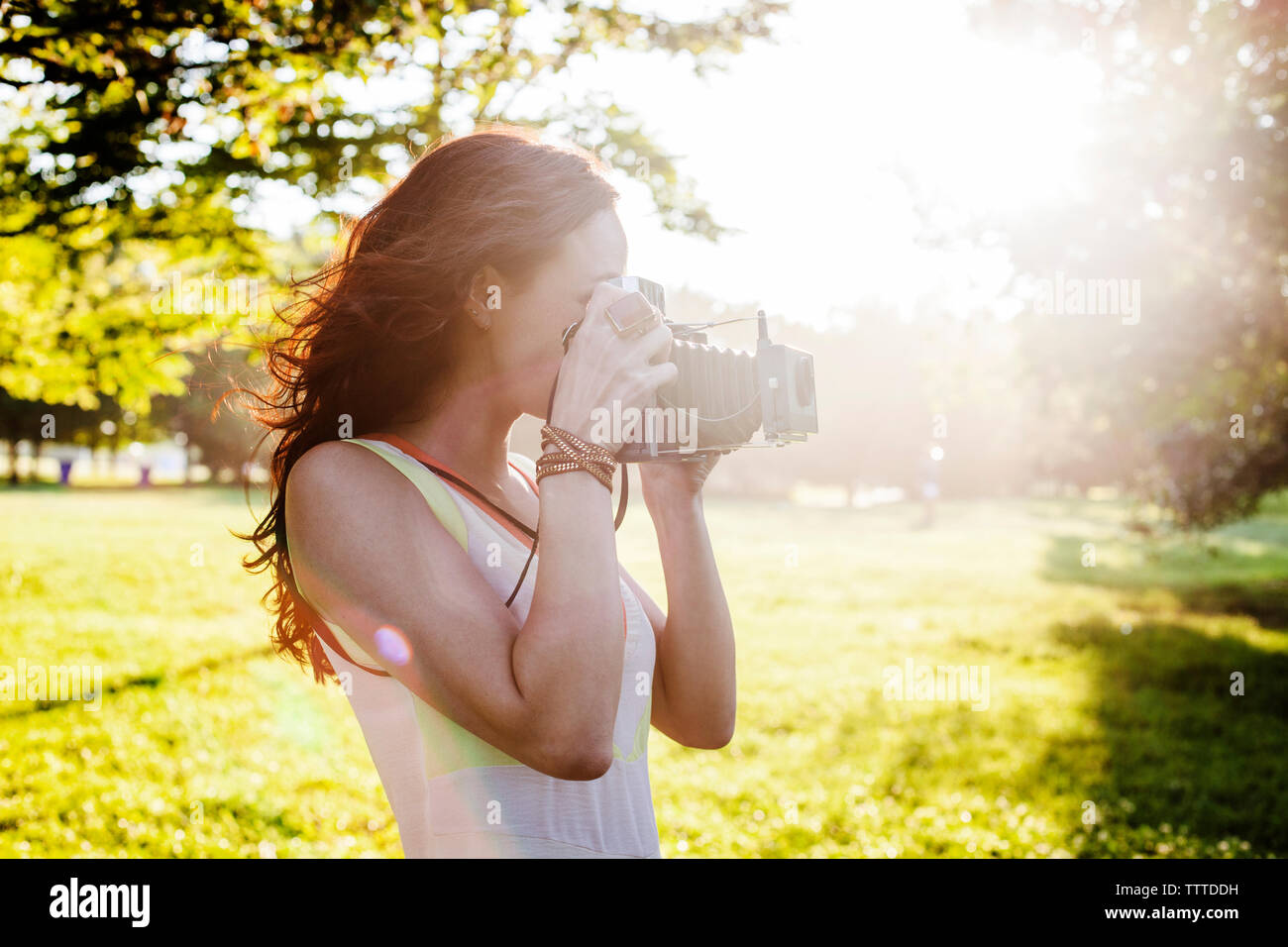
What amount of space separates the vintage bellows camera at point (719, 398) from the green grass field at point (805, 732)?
14.7ft

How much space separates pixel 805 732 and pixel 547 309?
308 inches

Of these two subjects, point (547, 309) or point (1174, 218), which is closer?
point (547, 309)

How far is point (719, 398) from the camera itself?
2156 mm

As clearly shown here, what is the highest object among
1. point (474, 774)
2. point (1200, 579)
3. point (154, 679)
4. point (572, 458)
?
point (572, 458)

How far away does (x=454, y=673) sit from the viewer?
5.22 ft

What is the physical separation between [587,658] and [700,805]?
227 inches

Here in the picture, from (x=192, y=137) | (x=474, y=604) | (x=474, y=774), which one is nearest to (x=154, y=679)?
(x=192, y=137)

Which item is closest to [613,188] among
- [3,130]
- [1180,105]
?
[3,130]

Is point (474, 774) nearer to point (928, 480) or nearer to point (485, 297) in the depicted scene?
point (485, 297)

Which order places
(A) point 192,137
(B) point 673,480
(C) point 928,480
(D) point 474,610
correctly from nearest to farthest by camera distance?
(D) point 474,610 → (B) point 673,480 → (A) point 192,137 → (C) point 928,480

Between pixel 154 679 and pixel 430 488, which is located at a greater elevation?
pixel 430 488

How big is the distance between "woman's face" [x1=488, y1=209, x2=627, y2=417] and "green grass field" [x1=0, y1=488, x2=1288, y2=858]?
183 inches

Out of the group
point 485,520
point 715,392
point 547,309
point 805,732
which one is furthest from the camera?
point 805,732

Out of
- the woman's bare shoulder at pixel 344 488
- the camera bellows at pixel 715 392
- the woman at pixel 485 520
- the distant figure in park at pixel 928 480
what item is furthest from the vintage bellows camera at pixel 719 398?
the distant figure in park at pixel 928 480
